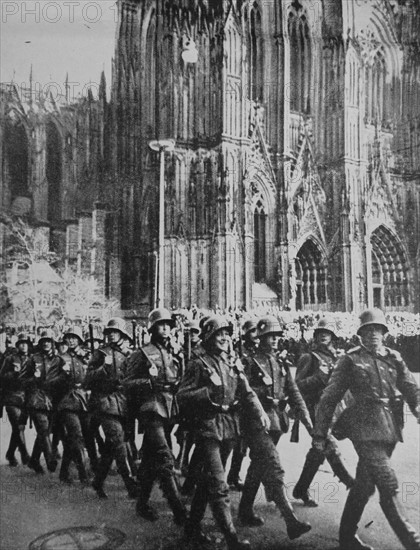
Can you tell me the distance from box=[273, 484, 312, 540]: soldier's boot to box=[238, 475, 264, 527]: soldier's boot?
6.3 inches

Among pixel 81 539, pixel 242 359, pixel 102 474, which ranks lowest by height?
pixel 81 539

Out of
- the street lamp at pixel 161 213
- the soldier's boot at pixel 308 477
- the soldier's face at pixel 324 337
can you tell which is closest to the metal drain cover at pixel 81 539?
the soldier's boot at pixel 308 477

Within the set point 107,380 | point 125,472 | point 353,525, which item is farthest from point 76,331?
point 353,525

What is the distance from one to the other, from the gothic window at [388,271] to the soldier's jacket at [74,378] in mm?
2471

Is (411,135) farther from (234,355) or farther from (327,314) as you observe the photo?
(234,355)

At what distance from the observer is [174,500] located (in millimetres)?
3996

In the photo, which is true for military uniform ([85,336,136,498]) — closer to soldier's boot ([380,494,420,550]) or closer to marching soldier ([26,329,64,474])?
marching soldier ([26,329,64,474])

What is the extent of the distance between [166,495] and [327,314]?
1.86m

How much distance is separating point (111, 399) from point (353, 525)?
199 centimetres

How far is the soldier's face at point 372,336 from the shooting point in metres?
4.11

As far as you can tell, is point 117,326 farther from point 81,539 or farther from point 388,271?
point 388,271

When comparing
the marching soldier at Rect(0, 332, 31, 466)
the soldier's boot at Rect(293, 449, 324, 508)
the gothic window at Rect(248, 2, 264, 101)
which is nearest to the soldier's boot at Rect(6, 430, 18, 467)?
the marching soldier at Rect(0, 332, 31, 466)

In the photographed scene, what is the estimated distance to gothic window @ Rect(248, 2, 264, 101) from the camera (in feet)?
15.4

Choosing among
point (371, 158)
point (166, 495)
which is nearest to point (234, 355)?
point (166, 495)
